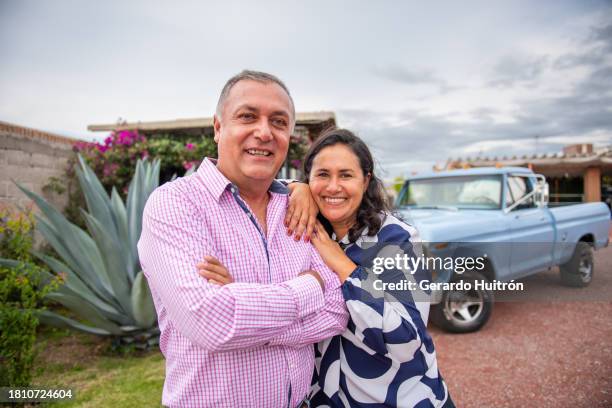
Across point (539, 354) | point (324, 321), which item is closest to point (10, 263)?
point (324, 321)

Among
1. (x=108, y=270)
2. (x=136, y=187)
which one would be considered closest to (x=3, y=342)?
(x=108, y=270)

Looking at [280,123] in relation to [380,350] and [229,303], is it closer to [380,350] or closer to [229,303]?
[229,303]

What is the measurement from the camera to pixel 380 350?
1552mm

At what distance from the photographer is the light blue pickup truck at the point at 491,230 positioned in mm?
4578

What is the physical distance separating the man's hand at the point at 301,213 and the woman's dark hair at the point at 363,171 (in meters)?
0.18

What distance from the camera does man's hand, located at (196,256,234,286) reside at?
1.38 meters

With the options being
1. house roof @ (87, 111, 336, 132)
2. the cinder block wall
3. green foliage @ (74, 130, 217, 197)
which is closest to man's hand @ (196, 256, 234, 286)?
the cinder block wall

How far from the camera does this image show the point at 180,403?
143 cm

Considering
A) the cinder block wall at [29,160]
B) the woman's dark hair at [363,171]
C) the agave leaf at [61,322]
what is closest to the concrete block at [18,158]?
the cinder block wall at [29,160]

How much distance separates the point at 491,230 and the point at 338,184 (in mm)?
3666

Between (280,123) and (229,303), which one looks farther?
(280,123)

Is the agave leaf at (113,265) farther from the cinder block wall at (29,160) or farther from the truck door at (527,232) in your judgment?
the truck door at (527,232)

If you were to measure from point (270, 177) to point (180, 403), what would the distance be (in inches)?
38.3

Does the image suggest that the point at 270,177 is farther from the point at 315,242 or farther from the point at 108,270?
the point at 108,270
